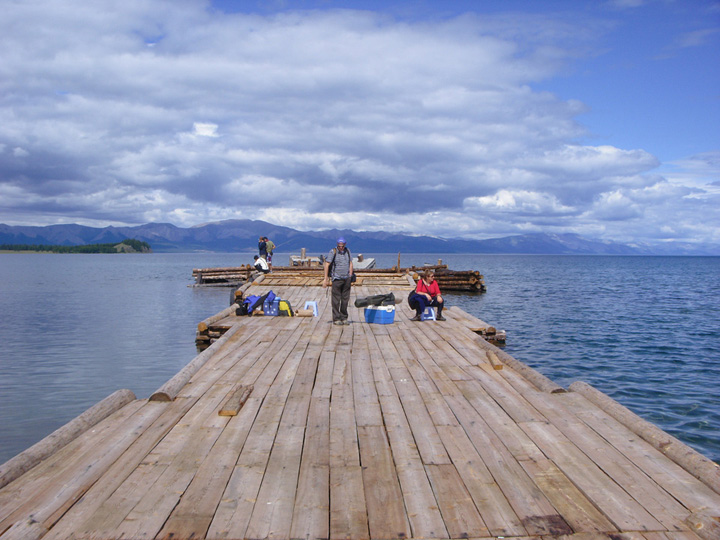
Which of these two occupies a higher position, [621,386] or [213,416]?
[213,416]

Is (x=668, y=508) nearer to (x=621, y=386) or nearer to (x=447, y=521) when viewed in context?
(x=447, y=521)

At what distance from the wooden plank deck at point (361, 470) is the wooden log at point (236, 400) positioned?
38 millimetres

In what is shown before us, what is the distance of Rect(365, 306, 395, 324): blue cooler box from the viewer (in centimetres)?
1294

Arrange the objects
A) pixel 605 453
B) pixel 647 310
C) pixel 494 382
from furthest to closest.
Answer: pixel 647 310
pixel 494 382
pixel 605 453

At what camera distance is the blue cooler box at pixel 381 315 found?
1294cm

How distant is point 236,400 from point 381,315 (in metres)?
7.01

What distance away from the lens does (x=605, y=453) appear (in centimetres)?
500

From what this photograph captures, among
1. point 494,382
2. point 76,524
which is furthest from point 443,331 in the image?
point 76,524

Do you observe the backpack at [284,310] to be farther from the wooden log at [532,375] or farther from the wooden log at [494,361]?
the wooden log at [494,361]

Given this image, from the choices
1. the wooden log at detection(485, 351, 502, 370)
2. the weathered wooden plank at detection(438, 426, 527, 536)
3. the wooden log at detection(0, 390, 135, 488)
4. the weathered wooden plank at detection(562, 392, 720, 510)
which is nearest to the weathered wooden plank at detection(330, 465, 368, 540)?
the weathered wooden plank at detection(438, 426, 527, 536)

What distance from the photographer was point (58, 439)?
5133mm

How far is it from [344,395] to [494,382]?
2.26 meters

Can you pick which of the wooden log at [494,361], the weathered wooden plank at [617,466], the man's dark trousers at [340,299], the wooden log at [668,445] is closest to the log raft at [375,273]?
the man's dark trousers at [340,299]

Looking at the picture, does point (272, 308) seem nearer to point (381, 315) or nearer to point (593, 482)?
point (381, 315)
